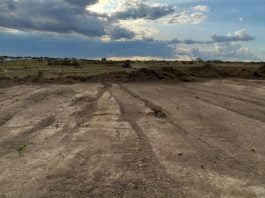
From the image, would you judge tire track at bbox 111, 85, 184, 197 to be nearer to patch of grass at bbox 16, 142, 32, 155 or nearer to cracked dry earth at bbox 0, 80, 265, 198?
cracked dry earth at bbox 0, 80, 265, 198

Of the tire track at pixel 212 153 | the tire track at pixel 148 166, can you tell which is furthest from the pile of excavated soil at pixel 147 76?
the tire track at pixel 148 166

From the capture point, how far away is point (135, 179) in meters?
8.06

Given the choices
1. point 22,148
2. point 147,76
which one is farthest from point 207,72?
point 22,148

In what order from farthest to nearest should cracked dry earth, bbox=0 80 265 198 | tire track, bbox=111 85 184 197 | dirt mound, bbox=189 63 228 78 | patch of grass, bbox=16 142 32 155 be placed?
dirt mound, bbox=189 63 228 78, patch of grass, bbox=16 142 32 155, cracked dry earth, bbox=0 80 265 198, tire track, bbox=111 85 184 197

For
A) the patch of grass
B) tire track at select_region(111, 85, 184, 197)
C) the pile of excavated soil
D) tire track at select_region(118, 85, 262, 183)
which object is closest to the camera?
tire track at select_region(111, 85, 184, 197)

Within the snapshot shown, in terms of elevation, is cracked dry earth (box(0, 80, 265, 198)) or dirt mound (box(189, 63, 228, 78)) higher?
cracked dry earth (box(0, 80, 265, 198))

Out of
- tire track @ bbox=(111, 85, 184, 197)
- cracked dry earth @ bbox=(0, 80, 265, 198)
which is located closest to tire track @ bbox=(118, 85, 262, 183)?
cracked dry earth @ bbox=(0, 80, 265, 198)

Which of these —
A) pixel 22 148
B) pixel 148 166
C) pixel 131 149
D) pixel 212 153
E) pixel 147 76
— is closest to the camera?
pixel 148 166

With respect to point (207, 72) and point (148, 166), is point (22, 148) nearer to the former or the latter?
point (148, 166)

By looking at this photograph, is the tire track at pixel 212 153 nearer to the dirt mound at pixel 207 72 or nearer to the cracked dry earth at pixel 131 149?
the cracked dry earth at pixel 131 149

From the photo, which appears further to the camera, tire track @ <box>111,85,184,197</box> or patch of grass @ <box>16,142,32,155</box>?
patch of grass @ <box>16,142,32,155</box>

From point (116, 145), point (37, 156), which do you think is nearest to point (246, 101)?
point (116, 145)

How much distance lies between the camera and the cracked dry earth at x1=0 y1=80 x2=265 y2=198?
305 inches

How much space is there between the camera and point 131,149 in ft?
33.8
